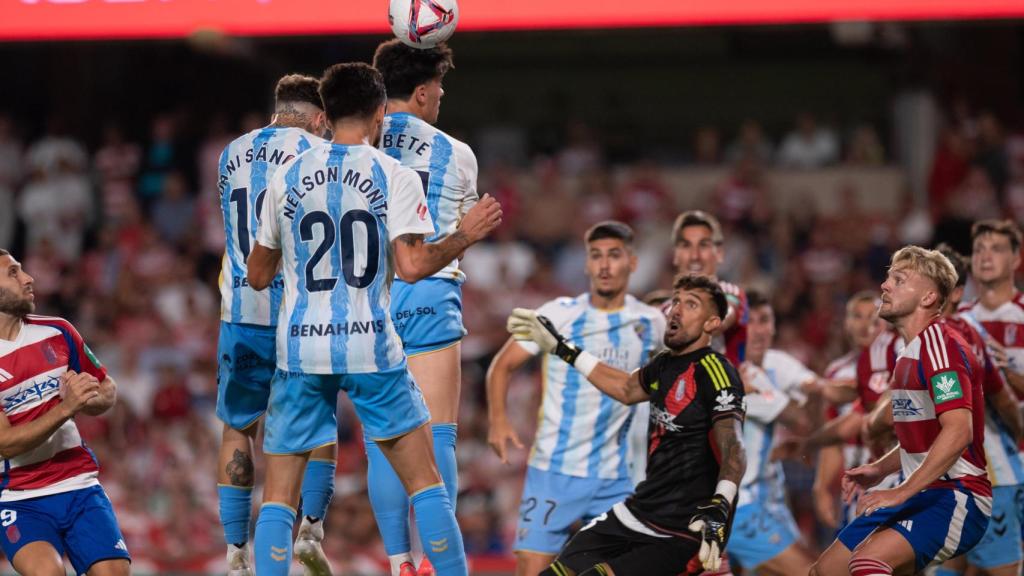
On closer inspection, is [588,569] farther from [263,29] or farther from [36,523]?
[263,29]

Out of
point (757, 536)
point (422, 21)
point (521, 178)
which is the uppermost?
point (422, 21)

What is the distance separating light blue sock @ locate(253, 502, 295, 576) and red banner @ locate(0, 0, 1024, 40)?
433 centimetres

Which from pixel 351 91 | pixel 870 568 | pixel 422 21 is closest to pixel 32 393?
pixel 351 91

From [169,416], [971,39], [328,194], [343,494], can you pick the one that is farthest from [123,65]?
[328,194]

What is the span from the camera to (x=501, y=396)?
840cm

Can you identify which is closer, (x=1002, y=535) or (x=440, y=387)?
(x=440, y=387)

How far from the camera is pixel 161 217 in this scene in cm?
1702

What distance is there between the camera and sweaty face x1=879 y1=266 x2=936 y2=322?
22.5 ft

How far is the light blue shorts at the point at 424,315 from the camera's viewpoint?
7145 mm

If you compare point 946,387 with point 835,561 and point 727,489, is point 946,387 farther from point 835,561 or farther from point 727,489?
point 727,489

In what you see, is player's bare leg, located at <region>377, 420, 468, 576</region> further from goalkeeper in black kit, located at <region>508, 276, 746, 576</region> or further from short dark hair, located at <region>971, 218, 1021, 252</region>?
short dark hair, located at <region>971, 218, 1021, 252</region>

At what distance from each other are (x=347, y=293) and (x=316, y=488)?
1456 millimetres

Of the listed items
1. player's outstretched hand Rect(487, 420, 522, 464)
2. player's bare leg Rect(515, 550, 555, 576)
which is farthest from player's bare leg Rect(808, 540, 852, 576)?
player's outstretched hand Rect(487, 420, 522, 464)

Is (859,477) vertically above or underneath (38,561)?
above
